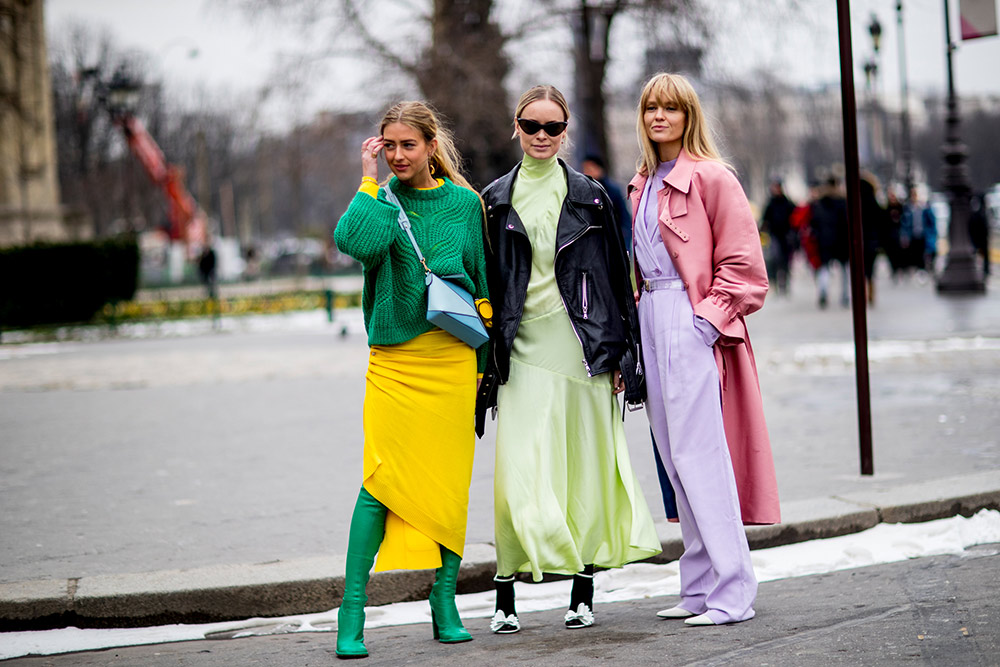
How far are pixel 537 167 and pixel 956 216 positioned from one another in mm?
17005

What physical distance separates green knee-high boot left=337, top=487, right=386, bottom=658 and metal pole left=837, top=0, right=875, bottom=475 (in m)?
3.14

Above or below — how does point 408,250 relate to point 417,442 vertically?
above

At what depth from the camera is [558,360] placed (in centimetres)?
445

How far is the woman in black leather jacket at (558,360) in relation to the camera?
4410 millimetres

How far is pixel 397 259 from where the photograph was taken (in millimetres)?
4309

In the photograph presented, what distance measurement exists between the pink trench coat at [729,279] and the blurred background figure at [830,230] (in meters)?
13.7

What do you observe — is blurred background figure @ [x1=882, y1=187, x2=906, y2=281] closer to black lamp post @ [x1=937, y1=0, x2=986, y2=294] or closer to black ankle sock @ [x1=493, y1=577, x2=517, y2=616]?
black lamp post @ [x1=937, y1=0, x2=986, y2=294]

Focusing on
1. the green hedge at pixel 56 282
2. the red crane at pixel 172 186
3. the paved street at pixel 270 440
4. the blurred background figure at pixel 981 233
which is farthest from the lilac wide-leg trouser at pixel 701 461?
the red crane at pixel 172 186

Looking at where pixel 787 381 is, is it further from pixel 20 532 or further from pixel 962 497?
pixel 20 532

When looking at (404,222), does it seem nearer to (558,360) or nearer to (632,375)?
(558,360)

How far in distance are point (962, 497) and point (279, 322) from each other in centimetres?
1892

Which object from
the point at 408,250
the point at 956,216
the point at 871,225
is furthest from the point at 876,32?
the point at 408,250

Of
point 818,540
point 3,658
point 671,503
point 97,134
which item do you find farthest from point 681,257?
point 97,134

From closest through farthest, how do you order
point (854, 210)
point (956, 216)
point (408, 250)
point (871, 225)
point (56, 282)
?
point (408, 250), point (854, 210), point (871, 225), point (956, 216), point (56, 282)
